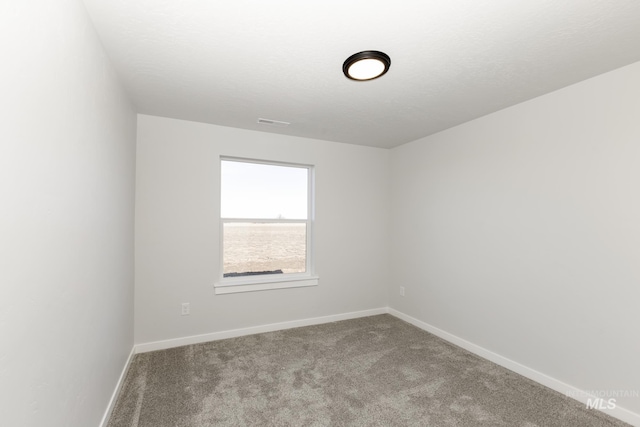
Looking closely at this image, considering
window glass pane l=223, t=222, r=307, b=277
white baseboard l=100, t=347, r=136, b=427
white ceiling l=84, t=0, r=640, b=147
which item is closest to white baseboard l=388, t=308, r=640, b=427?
window glass pane l=223, t=222, r=307, b=277

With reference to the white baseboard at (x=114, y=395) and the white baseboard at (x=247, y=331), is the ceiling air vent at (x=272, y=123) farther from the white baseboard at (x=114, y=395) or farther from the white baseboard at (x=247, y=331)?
the white baseboard at (x=114, y=395)

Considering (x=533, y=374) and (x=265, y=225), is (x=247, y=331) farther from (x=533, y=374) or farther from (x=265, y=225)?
(x=533, y=374)

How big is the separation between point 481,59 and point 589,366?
232 cm

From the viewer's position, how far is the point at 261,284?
3.46 metres

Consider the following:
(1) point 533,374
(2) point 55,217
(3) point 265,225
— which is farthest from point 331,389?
(2) point 55,217

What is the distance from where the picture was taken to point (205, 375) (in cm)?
250

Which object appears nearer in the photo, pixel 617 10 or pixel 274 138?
pixel 617 10

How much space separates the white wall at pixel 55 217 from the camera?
0.88 metres

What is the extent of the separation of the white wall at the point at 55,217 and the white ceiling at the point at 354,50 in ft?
1.27

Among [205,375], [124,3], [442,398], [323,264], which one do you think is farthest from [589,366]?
[124,3]

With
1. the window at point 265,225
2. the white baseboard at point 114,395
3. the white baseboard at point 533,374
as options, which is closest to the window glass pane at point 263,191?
the window at point 265,225

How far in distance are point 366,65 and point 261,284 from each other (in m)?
2.57

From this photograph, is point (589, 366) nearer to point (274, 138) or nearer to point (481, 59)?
Result: point (481, 59)

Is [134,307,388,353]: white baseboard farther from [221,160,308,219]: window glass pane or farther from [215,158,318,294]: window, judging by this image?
[221,160,308,219]: window glass pane
